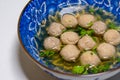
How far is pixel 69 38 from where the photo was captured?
1.01 metres

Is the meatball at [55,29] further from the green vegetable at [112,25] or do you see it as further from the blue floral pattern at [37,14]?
the green vegetable at [112,25]

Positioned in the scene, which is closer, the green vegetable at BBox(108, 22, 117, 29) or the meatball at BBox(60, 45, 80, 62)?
the meatball at BBox(60, 45, 80, 62)

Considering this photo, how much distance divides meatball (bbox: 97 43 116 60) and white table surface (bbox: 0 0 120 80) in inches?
3.2

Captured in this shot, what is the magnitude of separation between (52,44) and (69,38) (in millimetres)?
67

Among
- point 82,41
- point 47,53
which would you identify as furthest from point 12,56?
point 82,41

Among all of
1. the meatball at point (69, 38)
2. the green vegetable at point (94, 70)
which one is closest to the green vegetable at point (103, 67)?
the green vegetable at point (94, 70)

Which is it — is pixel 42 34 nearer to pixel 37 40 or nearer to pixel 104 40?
pixel 37 40

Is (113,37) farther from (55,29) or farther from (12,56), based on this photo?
(12,56)

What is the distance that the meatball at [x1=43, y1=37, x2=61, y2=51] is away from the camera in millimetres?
986

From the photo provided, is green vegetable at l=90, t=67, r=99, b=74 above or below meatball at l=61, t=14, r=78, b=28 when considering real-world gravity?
below

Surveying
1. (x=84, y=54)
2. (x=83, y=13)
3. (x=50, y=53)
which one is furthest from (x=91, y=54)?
(x=83, y=13)

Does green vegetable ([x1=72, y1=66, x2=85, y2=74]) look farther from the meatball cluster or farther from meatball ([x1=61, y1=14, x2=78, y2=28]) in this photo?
meatball ([x1=61, y1=14, x2=78, y2=28])

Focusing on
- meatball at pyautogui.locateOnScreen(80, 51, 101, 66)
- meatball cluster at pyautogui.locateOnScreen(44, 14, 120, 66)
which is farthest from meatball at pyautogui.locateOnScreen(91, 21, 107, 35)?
meatball at pyautogui.locateOnScreen(80, 51, 101, 66)

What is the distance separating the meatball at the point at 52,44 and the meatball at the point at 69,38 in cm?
2
